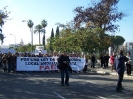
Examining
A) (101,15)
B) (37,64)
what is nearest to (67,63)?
(37,64)

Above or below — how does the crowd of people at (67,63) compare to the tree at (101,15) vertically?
below

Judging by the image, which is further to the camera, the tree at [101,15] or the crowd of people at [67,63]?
the tree at [101,15]

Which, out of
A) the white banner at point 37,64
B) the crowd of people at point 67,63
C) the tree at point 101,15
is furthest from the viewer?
the tree at point 101,15

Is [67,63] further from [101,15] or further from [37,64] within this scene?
[101,15]

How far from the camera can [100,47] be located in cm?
3309

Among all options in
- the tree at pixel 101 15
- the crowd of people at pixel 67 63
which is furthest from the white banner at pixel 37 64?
the tree at pixel 101 15

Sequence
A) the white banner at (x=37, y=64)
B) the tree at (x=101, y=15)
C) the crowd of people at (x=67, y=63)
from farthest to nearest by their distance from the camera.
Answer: the tree at (x=101, y=15)
the white banner at (x=37, y=64)
the crowd of people at (x=67, y=63)

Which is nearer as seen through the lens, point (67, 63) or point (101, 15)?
point (67, 63)

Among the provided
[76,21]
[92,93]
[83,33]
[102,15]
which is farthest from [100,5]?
[92,93]

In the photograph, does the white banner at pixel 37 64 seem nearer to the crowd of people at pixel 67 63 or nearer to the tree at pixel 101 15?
the crowd of people at pixel 67 63

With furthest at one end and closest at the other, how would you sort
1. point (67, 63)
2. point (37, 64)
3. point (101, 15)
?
point (101, 15), point (37, 64), point (67, 63)

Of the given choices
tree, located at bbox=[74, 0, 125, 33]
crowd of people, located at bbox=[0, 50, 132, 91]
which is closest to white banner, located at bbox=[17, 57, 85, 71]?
crowd of people, located at bbox=[0, 50, 132, 91]

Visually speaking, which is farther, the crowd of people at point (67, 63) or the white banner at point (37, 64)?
the white banner at point (37, 64)

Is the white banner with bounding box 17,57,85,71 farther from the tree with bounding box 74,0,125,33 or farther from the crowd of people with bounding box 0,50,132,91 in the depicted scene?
the tree with bounding box 74,0,125,33
